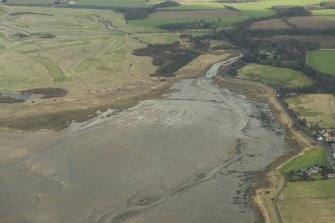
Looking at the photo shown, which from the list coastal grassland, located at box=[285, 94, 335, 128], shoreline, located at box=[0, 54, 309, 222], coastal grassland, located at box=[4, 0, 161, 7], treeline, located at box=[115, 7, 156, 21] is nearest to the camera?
shoreline, located at box=[0, 54, 309, 222]

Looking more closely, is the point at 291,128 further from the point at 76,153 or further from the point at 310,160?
the point at 76,153

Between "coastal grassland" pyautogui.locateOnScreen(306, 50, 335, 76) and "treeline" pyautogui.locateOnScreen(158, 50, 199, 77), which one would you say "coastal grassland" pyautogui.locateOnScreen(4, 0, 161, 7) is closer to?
"treeline" pyautogui.locateOnScreen(158, 50, 199, 77)

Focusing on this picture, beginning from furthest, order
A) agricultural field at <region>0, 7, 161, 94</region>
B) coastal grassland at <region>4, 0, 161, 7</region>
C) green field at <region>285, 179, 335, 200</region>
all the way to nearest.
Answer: coastal grassland at <region>4, 0, 161, 7</region> → agricultural field at <region>0, 7, 161, 94</region> → green field at <region>285, 179, 335, 200</region>

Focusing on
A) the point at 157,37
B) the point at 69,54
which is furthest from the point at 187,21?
the point at 69,54

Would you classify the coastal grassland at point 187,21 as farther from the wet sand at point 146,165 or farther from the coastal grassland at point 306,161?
the coastal grassland at point 306,161

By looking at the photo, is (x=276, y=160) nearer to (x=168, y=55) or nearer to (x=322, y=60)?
(x=322, y=60)

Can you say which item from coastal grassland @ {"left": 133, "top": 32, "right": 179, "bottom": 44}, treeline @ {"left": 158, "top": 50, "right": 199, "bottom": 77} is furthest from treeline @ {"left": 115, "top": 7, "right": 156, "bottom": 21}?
treeline @ {"left": 158, "top": 50, "right": 199, "bottom": 77}

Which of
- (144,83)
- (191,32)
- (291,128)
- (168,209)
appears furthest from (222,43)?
(168,209)
